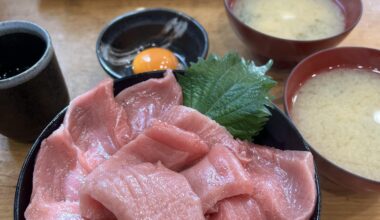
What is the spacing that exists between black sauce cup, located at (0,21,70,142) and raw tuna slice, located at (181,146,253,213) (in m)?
0.71

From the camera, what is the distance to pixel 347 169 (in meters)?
1.41

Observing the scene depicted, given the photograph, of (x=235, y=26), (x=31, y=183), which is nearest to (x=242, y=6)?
(x=235, y=26)

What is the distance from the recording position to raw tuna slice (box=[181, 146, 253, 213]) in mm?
1104

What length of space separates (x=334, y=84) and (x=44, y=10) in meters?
1.71

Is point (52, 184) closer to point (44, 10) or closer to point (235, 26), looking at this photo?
point (235, 26)

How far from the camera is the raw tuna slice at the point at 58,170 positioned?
1.21 metres

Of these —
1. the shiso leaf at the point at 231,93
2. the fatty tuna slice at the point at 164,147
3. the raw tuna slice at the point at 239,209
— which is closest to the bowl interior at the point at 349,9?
the shiso leaf at the point at 231,93

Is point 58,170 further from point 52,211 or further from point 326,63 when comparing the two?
point 326,63

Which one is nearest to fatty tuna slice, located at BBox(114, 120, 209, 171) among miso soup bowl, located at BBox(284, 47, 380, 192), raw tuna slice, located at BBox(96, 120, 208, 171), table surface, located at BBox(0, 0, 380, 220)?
A: raw tuna slice, located at BBox(96, 120, 208, 171)

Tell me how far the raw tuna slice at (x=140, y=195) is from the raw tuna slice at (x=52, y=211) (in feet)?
0.24

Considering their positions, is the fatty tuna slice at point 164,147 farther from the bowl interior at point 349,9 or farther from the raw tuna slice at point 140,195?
the bowl interior at point 349,9

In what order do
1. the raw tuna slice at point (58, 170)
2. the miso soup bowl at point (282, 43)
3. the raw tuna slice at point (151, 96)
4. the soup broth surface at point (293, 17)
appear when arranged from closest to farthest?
the raw tuna slice at point (58, 170) → the raw tuna slice at point (151, 96) → the miso soup bowl at point (282, 43) → the soup broth surface at point (293, 17)

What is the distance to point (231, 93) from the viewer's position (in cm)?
149

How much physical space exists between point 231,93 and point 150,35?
840 millimetres
